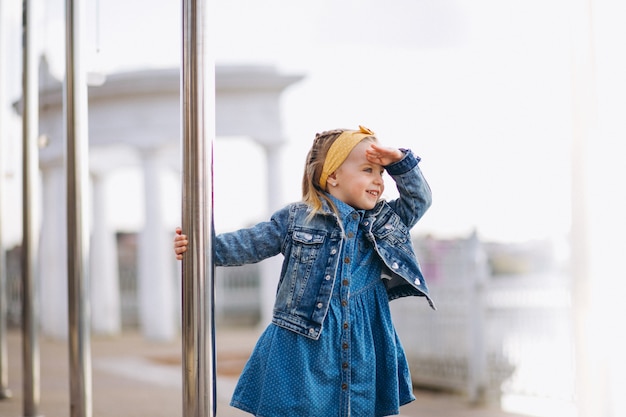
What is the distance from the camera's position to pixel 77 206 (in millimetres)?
2764

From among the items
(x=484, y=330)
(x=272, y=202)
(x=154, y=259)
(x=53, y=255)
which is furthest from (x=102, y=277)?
(x=484, y=330)

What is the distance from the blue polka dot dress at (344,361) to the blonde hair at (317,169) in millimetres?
43

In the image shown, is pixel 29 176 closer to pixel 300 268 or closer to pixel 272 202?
pixel 300 268

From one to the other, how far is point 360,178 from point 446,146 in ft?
16.0

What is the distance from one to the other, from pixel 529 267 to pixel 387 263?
239 inches

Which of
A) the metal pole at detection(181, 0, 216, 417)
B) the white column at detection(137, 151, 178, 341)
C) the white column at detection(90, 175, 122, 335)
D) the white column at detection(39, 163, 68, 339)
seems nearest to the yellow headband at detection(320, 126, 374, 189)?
the metal pole at detection(181, 0, 216, 417)

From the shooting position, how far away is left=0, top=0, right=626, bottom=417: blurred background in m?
2.36

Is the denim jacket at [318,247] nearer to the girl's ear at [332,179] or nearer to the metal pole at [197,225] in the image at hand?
the girl's ear at [332,179]

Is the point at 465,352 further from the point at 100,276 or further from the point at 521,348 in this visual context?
the point at 100,276

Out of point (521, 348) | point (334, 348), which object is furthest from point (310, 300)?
point (521, 348)

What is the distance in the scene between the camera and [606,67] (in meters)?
2.35

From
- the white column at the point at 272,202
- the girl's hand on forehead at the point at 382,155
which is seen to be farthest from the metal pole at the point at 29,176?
the white column at the point at 272,202

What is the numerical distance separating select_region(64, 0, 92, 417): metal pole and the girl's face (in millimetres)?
1086

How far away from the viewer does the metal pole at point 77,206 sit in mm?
2717
